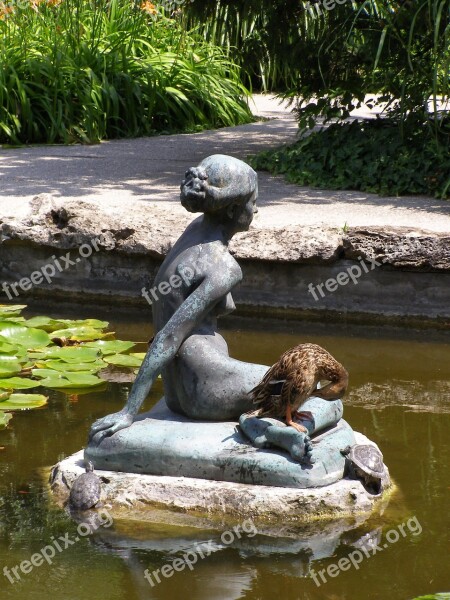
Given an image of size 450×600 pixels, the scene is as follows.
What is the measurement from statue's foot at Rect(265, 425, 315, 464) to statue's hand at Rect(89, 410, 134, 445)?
548 mm

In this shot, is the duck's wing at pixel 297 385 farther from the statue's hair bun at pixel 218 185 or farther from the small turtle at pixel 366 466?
the statue's hair bun at pixel 218 185

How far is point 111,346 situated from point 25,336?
46 cm

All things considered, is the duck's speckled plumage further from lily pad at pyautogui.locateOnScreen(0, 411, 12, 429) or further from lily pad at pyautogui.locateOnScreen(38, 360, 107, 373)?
lily pad at pyautogui.locateOnScreen(38, 360, 107, 373)

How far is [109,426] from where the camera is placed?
4.00 metres


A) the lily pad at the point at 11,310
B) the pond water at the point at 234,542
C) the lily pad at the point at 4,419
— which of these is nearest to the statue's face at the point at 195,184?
the pond water at the point at 234,542

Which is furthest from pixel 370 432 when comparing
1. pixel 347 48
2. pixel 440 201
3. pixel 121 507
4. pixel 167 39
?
pixel 167 39

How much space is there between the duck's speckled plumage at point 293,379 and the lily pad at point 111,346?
1851 mm

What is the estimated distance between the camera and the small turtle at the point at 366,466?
3.89 metres

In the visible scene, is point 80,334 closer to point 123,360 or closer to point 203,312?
point 123,360

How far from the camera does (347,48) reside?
9.32 meters

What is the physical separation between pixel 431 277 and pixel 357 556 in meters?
3.17

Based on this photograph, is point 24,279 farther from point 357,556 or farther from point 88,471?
point 357,556

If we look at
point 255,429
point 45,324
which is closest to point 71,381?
point 45,324

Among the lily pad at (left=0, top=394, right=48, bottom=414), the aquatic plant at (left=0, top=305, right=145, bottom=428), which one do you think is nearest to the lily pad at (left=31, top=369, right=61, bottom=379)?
the aquatic plant at (left=0, top=305, right=145, bottom=428)
